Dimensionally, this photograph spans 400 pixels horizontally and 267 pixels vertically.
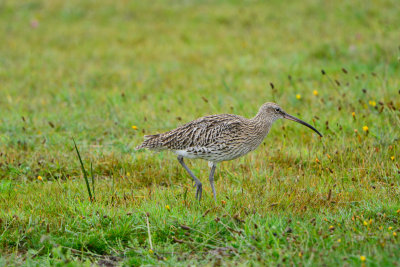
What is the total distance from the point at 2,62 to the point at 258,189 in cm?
942

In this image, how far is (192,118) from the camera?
9.16 metres

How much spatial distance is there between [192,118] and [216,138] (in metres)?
2.63

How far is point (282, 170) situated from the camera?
7137mm

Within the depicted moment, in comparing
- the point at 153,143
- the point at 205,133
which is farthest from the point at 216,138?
the point at 153,143

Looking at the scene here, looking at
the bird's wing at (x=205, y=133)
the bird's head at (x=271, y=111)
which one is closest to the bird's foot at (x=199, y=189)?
the bird's wing at (x=205, y=133)

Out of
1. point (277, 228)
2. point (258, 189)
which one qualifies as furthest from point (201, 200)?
point (277, 228)

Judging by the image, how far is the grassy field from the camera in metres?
5.29

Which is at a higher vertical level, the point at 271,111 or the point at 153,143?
the point at 271,111

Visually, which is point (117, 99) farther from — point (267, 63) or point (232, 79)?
point (267, 63)

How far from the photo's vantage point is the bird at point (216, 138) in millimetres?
6562

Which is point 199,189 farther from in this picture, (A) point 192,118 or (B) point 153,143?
(A) point 192,118

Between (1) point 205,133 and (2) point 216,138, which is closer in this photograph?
(2) point 216,138

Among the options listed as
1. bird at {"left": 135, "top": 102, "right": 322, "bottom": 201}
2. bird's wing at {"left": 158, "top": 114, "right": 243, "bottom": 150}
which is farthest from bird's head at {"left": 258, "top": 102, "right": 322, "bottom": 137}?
bird's wing at {"left": 158, "top": 114, "right": 243, "bottom": 150}

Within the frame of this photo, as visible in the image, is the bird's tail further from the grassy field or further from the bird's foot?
the bird's foot
